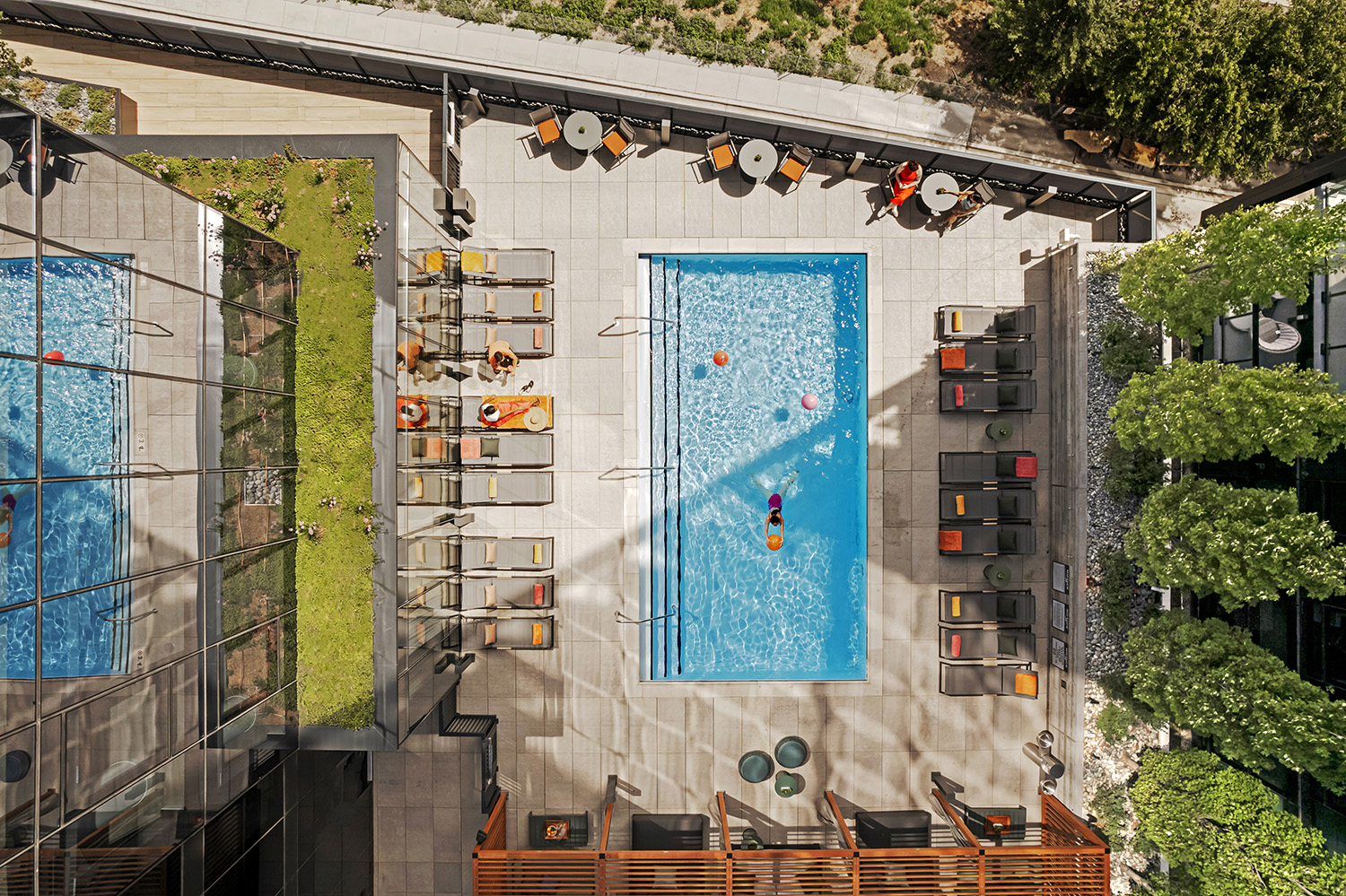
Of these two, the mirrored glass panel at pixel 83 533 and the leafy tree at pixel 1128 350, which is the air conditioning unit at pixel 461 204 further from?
the leafy tree at pixel 1128 350

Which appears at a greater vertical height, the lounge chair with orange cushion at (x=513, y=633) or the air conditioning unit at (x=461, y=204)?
the air conditioning unit at (x=461, y=204)

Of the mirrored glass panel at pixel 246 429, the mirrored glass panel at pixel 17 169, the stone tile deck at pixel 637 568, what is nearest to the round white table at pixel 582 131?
the stone tile deck at pixel 637 568

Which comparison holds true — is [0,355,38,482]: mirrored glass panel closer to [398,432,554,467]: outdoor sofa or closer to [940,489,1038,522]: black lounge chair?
[398,432,554,467]: outdoor sofa

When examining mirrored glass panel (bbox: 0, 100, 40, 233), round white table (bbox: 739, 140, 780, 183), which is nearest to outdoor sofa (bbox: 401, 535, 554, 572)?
mirrored glass panel (bbox: 0, 100, 40, 233)

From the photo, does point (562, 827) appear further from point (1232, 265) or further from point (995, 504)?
point (1232, 265)

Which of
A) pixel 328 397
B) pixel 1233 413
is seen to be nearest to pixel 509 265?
pixel 328 397

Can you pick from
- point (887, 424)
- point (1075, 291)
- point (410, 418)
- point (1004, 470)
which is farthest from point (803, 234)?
point (410, 418)
